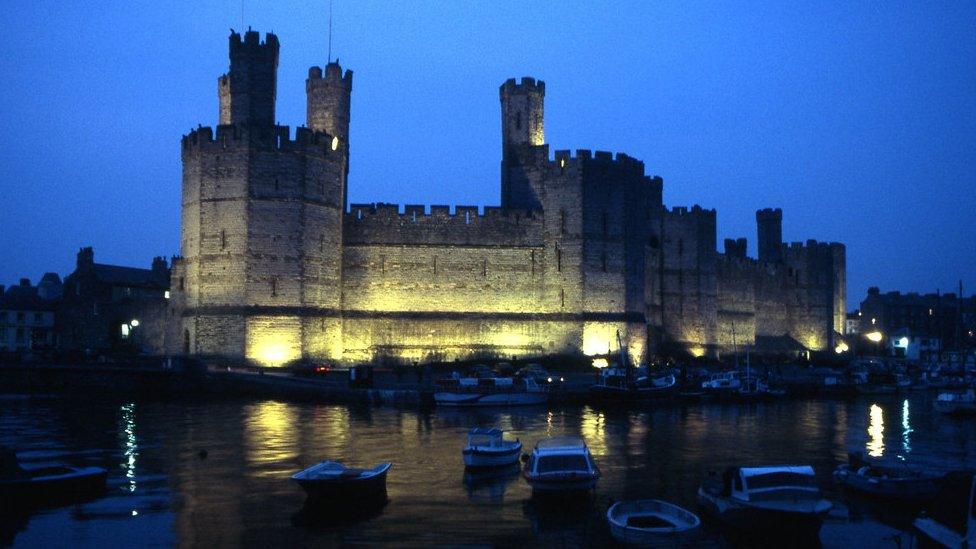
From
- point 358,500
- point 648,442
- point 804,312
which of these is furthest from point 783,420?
point 804,312

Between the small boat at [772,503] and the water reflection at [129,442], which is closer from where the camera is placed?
the small boat at [772,503]

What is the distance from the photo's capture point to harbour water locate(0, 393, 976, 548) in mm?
16359

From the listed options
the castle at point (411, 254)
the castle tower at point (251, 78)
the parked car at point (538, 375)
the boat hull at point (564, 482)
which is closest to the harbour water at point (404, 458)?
the boat hull at point (564, 482)

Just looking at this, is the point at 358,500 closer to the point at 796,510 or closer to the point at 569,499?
the point at 569,499

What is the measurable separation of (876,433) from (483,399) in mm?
14144

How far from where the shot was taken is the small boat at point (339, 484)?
58.8 feet

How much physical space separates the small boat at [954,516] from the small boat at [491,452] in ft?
30.3

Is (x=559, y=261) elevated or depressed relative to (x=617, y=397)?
elevated

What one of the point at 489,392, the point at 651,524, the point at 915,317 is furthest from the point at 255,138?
the point at 915,317

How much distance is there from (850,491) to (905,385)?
38495mm

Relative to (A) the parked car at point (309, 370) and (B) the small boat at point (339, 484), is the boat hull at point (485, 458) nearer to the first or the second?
(B) the small boat at point (339, 484)

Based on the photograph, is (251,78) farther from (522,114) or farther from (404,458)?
(404,458)

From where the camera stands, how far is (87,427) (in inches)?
1177

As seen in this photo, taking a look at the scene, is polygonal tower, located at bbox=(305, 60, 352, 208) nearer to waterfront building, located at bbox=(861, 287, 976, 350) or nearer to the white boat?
the white boat
